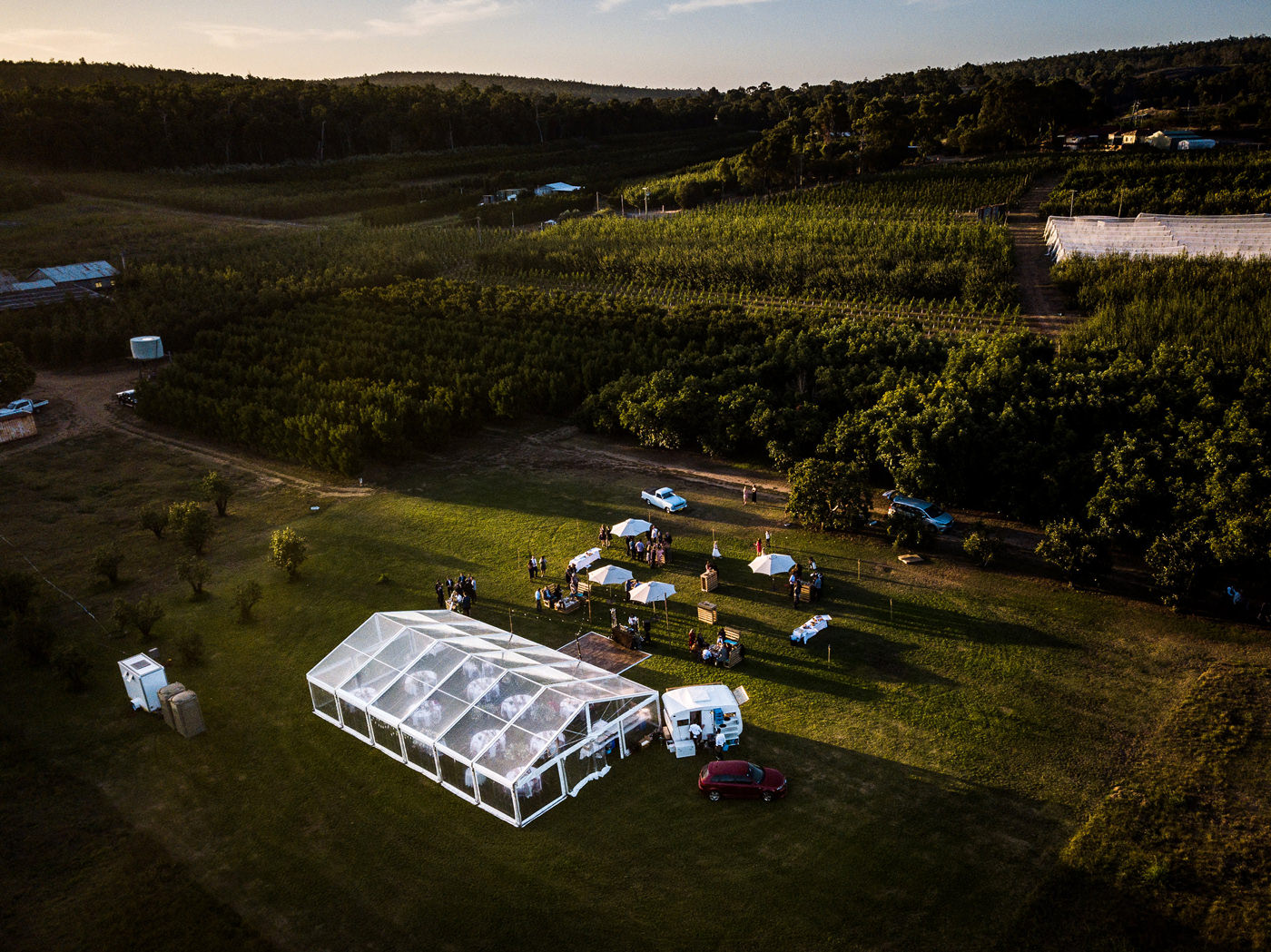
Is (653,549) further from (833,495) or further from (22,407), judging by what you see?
(22,407)

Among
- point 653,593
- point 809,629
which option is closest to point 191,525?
point 653,593

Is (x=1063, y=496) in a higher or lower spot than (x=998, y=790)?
higher

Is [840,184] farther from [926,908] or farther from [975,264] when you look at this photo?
[926,908]

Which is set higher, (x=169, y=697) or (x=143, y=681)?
(x=143, y=681)

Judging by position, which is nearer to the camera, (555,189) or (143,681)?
(143,681)

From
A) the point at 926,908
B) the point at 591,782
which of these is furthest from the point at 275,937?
the point at 926,908

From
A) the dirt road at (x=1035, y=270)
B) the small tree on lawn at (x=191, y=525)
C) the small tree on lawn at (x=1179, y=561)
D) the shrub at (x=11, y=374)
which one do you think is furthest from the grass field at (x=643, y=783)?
the dirt road at (x=1035, y=270)
